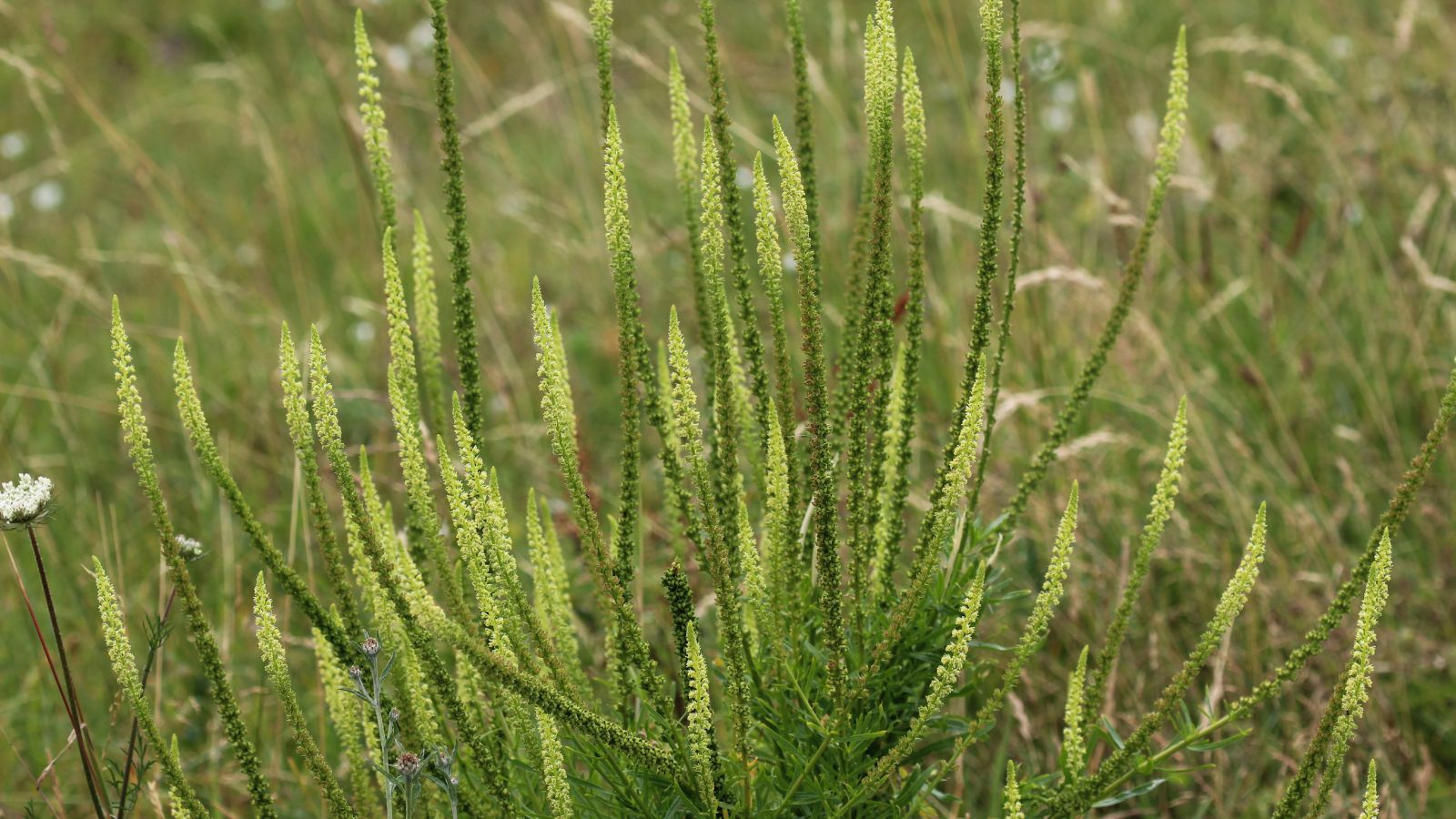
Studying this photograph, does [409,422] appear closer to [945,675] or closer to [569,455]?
[569,455]

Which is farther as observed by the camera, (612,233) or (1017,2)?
(1017,2)

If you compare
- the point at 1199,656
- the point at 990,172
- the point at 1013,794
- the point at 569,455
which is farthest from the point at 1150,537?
the point at 569,455

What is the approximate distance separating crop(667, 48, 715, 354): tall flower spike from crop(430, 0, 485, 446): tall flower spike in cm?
26

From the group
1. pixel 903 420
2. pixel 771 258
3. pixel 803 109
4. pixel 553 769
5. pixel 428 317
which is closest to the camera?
pixel 771 258

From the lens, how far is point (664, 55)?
7.77 meters

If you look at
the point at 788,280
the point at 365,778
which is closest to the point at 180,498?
the point at 788,280

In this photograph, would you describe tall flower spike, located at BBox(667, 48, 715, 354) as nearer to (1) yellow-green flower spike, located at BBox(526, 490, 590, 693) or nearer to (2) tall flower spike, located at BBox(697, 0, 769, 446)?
(2) tall flower spike, located at BBox(697, 0, 769, 446)

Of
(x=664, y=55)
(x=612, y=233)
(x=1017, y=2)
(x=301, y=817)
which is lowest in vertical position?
(x=301, y=817)

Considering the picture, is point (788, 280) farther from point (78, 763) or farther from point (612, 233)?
point (612, 233)

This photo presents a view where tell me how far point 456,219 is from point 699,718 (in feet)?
2.14

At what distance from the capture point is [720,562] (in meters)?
1.47

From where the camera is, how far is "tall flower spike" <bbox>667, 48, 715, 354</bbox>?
5.46 ft

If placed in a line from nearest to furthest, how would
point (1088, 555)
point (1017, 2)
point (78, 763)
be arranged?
1. point (1017, 2)
2. point (78, 763)
3. point (1088, 555)

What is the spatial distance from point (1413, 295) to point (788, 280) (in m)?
1.89
